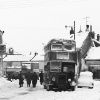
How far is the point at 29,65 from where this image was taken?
387 ft

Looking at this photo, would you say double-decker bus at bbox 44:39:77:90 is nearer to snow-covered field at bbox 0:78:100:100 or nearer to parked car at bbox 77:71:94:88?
snow-covered field at bbox 0:78:100:100

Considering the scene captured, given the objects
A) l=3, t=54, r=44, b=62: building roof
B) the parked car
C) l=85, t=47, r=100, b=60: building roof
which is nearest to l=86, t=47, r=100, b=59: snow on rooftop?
l=85, t=47, r=100, b=60: building roof

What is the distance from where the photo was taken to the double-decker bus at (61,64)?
3088cm

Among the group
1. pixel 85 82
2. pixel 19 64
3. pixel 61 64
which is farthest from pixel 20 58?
pixel 61 64

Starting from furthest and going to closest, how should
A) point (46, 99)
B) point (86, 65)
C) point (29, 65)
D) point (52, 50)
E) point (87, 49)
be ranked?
point (29, 65), point (87, 49), point (86, 65), point (52, 50), point (46, 99)

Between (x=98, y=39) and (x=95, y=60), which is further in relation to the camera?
(x=98, y=39)

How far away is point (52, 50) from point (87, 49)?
5699 cm

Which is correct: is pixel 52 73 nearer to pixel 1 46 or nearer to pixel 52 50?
pixel 52 50

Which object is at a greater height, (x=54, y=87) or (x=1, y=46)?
(x=1, y=46)

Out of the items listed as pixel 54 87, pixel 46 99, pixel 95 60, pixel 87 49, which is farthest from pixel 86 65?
pixel 46 99

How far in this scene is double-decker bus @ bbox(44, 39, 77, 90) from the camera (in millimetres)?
30875

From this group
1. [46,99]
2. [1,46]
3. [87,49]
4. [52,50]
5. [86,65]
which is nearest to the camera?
[46,99]

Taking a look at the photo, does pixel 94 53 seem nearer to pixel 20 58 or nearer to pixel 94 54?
pixel 94 54

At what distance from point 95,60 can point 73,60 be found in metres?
44.7
